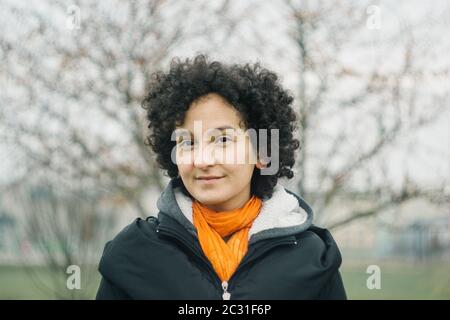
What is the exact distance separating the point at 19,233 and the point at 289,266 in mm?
4267

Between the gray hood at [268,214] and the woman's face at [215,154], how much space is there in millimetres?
59

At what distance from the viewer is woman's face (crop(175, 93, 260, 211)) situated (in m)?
1.49

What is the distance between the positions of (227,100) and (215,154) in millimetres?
157

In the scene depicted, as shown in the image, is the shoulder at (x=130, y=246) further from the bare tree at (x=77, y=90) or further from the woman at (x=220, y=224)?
the bare tree at (x=77, y=90)

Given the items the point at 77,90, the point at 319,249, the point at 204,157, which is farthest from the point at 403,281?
the point at 204,157

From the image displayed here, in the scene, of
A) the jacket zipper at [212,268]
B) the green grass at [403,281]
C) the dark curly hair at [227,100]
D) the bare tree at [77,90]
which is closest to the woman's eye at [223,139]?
the dark curly hair at [227,100]

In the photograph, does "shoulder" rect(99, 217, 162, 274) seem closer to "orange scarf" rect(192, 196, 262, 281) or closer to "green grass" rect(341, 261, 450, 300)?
"orange scarf" rect(192, 196, 262, 281)

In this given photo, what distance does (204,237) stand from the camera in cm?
150

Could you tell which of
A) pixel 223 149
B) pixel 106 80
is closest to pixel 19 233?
pixel 106 80

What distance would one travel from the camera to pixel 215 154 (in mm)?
1486

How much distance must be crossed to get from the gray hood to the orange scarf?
0.06 ft

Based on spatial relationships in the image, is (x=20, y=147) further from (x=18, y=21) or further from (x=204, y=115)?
(x=204, y=115)

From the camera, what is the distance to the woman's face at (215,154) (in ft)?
4.89
